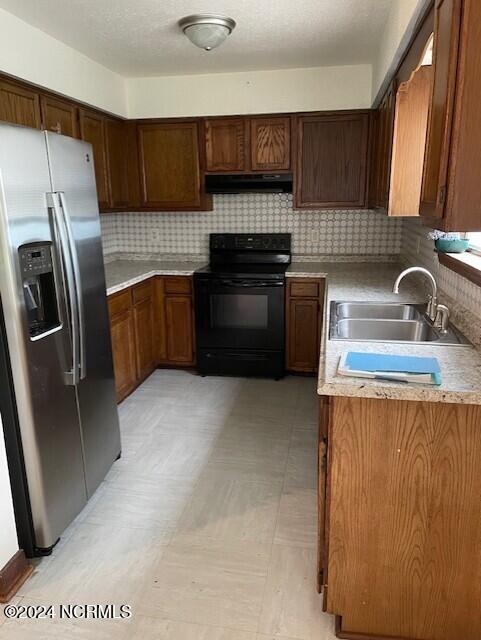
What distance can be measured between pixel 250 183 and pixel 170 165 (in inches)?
27.2

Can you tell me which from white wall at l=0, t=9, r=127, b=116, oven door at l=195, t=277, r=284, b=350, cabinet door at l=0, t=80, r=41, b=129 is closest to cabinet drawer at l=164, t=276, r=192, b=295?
oven door at l=195, t=277, r=284, b=350

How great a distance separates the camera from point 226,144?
377cm

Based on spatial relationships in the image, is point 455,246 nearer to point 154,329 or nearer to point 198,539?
point 198,539

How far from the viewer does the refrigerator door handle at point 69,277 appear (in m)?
1.93

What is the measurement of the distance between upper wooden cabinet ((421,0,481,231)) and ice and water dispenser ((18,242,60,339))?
4.79ft

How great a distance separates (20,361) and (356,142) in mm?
2935

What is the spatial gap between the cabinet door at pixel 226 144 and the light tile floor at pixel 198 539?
6.50 feet

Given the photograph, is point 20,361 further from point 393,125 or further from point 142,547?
point 393,125

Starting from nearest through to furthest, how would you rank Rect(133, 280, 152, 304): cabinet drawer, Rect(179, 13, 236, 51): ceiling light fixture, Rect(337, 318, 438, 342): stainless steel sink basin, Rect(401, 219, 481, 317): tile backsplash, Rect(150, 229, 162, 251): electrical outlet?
Rect(401, 219, 481, 317): tile backsplash, Rect(337, 318, 438, 342): stainless steel sink basin, Rect(179, 13, 236, 51): ceiling light fixture, Rect(133, 280, 152, 304): cabinet drawer, Rect(150, 229, 162, 251): electrical outlet

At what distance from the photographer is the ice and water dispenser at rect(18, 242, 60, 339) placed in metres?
1.80

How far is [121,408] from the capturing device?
3.32m

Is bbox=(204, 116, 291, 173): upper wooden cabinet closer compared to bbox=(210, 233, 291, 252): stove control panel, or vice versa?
bbox=(204, 116, 291, 173): upper wooden cabinet

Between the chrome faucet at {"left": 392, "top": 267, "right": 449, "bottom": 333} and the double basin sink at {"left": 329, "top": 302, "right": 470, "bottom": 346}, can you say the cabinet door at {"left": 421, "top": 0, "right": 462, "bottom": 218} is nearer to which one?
the chrome faucet at {"left": 392, "top": 267, "right": 449, "bottom": 333}

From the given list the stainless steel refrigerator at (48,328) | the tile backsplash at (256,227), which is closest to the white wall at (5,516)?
the stainless steel refrigerator at (48,328)
